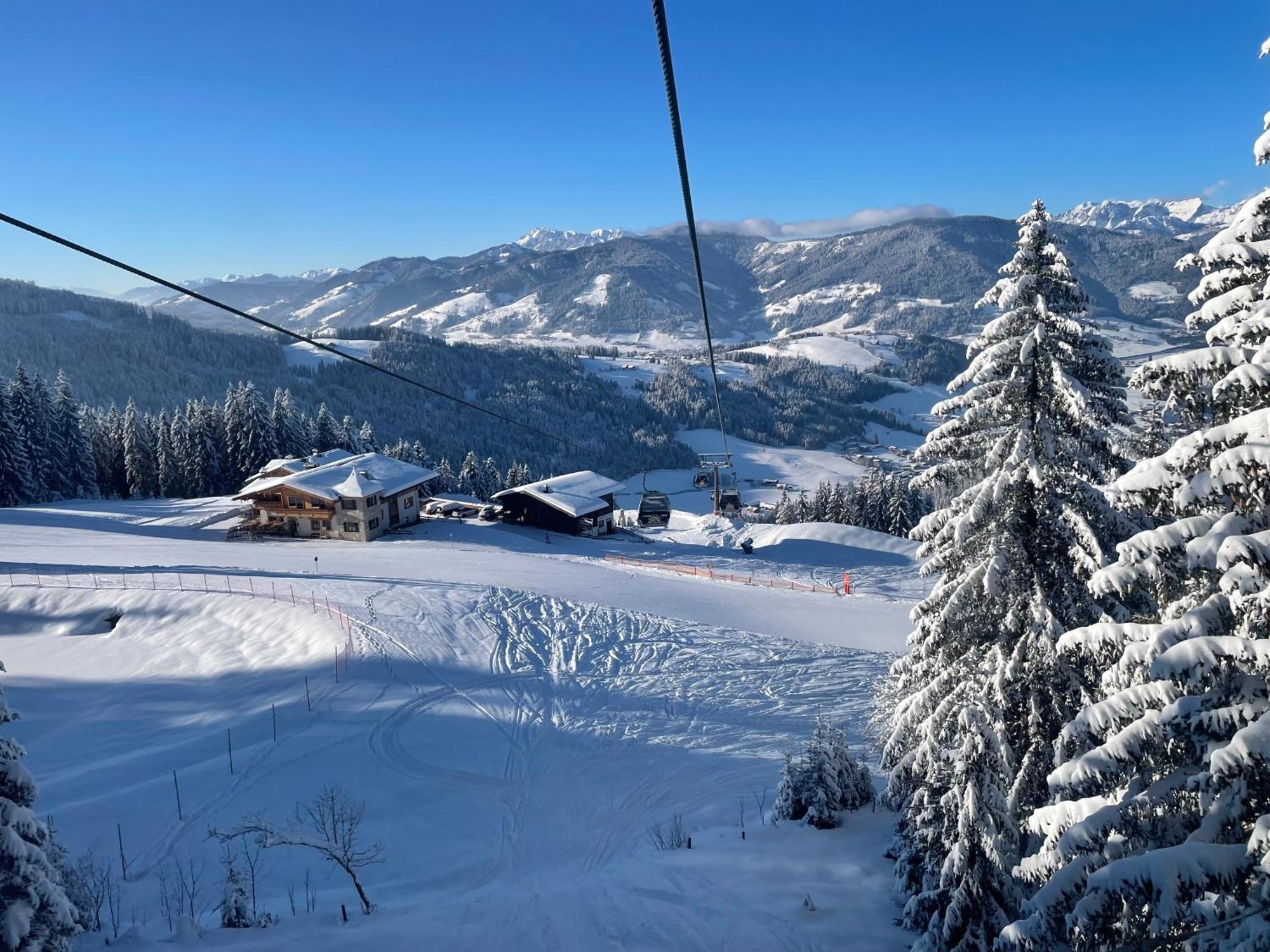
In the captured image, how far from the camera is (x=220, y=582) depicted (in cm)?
3509

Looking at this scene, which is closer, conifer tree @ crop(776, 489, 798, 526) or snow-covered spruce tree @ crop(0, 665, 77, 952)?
snow-covered spruce tree @ crop(0, 665, 77, 952)

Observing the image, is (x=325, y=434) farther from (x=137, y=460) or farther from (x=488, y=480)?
(x=488, y=480)

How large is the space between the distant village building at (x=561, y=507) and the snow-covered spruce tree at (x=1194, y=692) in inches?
1840

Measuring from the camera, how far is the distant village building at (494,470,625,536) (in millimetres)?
54062

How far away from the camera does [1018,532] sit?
1072 cm

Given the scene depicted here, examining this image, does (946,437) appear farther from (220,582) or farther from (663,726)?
(220,582)

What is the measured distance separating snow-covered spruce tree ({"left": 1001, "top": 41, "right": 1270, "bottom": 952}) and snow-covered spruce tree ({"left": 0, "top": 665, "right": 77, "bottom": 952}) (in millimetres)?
11521

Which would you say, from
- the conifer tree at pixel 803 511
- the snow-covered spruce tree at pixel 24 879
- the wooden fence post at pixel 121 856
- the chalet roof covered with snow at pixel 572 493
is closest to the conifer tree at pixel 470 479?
the chalet roof covered with snow at pixel 572 493

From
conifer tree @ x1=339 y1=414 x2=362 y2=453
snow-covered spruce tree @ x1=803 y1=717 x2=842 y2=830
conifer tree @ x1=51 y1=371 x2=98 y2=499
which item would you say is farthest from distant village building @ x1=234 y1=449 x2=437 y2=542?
snow-covered spruce tree @ x1=803 y1=717 x2=842 y2=830

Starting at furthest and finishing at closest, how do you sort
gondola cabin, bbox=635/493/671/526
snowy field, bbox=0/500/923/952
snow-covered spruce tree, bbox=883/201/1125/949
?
gondola cabin, bbox=635/493/671/526 → snowy field, bbox=0/500/923/952 → snow-covered spruce tree, bbox=883/201/1125/949

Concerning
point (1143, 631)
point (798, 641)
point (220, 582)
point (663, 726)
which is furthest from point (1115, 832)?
point (220, 582)

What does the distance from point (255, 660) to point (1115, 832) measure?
2739 centimetres

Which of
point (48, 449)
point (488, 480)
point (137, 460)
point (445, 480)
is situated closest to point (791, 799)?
point (488, 480)

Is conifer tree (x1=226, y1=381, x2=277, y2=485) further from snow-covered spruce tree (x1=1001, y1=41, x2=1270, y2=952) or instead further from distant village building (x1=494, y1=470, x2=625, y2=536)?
snow-covered spruce tree (x1=1001, y1=41, x2=1270, y2=952)
